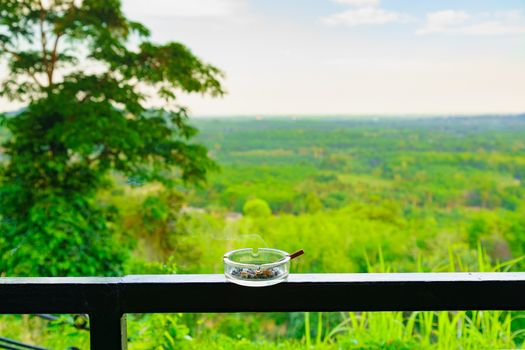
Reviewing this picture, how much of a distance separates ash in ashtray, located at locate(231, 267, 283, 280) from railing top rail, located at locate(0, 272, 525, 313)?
3 centimetres

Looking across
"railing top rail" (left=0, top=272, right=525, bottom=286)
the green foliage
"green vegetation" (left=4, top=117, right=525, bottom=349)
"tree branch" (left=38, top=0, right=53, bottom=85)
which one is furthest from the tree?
"railing top rail" (left=0, top=272, right=525, bottom=286)

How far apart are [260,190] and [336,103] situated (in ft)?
6.99

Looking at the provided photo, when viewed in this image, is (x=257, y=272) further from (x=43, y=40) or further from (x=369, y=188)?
(x=369, y=188)

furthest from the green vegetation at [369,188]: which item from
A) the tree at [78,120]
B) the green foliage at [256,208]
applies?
the tree at [78,120]

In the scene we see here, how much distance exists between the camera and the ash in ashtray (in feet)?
2.68

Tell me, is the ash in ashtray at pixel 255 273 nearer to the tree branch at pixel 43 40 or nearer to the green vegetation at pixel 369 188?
the tree branch at pixel 43 40

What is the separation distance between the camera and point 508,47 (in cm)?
748

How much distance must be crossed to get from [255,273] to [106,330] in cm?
27

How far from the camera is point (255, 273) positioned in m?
0.82

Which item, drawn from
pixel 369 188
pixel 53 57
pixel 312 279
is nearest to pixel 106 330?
pixel 312 279

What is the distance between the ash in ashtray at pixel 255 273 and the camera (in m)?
0.82

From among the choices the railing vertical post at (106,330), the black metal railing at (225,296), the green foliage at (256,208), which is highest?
the black metal railing at (225,296)

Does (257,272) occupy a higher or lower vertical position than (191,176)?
higher

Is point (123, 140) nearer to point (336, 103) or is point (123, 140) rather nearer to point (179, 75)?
point (179, 75)
